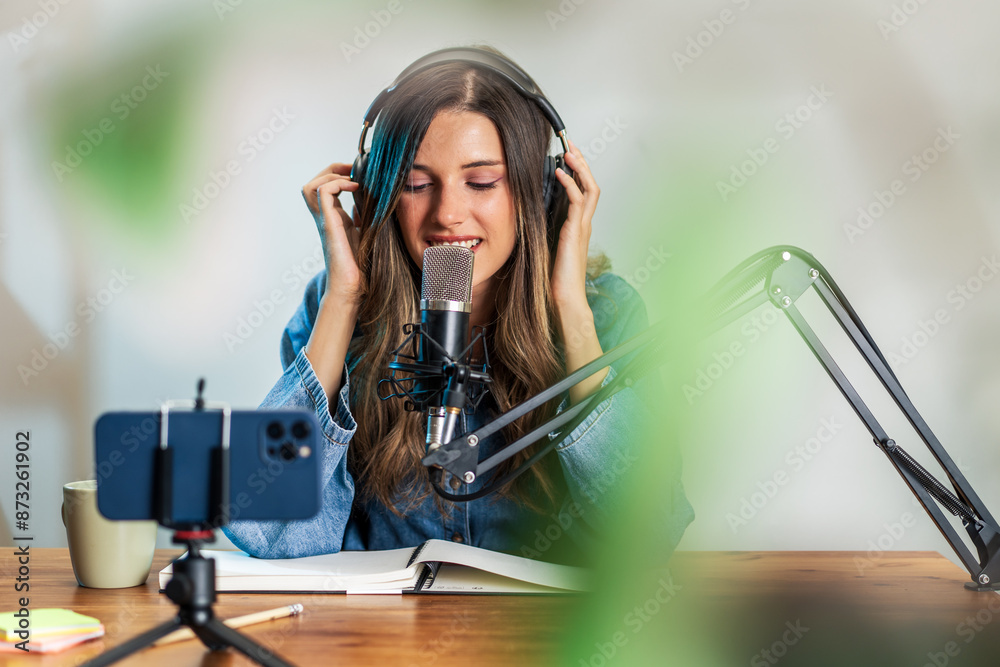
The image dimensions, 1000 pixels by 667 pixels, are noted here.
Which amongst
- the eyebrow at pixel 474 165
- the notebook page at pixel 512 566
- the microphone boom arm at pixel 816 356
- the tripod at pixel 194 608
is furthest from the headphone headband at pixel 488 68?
the tripod at pixel 194 608

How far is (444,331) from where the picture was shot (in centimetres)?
90

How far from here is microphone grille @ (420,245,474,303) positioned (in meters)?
0.93

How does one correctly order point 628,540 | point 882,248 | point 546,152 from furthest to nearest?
point 882,248 → point 546,152 → point 628,540

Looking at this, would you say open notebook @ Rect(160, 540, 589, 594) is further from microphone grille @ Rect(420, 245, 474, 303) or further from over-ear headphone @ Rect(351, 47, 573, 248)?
over-ear headphone @ Rect(351, 47, 573, 248)

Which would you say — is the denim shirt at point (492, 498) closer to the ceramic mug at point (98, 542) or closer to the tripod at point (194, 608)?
the ceramic mug at point (98, 542)

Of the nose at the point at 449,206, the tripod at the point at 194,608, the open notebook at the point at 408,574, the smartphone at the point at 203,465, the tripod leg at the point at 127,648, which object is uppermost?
the nose at the point at 449,206

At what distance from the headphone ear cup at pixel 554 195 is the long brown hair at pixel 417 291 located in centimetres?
2

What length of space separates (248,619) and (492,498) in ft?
2.06

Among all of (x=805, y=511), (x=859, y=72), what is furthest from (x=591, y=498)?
(x=859, y=72)

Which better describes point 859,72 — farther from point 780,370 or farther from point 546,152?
point 546,152

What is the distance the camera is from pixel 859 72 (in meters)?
1.78

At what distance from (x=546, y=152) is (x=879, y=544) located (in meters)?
1.15

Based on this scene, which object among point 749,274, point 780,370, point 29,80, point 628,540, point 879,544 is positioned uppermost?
point 29,80

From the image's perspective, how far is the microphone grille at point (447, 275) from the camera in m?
0.93
